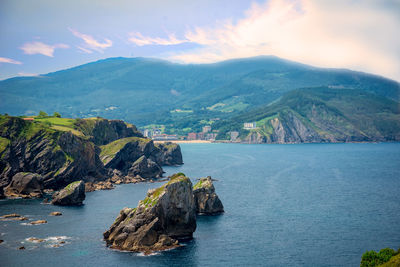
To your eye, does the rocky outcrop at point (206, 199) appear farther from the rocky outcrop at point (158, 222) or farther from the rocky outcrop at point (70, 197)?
the rocky outcrop at point (70, 197)

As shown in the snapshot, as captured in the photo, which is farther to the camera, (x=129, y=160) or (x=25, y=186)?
(x=129, y=160)

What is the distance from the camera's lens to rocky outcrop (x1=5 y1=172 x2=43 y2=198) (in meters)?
129

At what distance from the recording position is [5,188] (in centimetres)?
13125

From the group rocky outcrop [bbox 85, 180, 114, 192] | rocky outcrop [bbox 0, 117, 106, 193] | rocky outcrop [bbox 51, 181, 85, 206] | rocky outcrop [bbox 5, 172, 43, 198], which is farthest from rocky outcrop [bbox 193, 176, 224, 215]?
rocky outcrop [bbox 0, 117, 106, 193]

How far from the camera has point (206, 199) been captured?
111 m

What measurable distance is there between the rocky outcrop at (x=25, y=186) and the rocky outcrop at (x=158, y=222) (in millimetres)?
53564

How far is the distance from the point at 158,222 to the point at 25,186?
6543 centimetres

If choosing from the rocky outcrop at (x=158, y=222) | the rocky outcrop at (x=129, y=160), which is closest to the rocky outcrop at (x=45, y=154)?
the rocky outcrop at (x=129, y=160)

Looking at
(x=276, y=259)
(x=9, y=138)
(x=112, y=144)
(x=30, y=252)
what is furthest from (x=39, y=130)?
(x=276, y=259)

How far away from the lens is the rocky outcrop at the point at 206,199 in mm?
109625

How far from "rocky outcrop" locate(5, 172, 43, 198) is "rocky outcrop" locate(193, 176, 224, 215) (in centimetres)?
5284

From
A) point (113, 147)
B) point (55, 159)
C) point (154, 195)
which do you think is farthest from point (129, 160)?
point (154, 195)

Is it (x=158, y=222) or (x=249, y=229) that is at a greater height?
(x=158, y=222)

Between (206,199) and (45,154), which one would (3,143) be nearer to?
(45,154)
